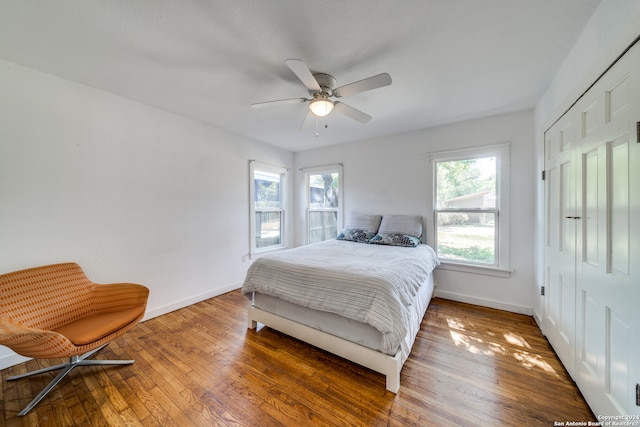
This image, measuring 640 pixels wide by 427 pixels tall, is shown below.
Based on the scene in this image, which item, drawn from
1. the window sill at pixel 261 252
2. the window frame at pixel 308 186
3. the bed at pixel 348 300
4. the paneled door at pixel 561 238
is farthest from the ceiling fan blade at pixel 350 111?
the window sill at pixel 261 252

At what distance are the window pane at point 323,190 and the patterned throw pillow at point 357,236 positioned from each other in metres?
0.87

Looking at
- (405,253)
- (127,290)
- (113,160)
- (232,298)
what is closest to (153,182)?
(113,160)

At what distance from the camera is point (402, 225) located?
129 inches

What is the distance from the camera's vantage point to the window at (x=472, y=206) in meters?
2.83

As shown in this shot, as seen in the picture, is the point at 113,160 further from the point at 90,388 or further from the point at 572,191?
the point at 572,191

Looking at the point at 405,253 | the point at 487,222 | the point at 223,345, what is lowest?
the point at 223,345

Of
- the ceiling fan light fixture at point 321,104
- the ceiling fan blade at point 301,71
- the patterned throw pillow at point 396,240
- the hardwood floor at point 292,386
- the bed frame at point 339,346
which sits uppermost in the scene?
the ceiling fan blade at point 301,71

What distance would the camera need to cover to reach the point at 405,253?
256cm

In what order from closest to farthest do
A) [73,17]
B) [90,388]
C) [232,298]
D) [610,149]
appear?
1. [610,149]
2. [73,17]
3. [90,388]
4. [232,298]

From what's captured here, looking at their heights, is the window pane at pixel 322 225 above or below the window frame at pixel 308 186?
below

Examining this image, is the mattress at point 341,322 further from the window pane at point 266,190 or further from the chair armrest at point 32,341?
the window pane at point 266,190

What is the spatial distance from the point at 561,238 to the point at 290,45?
8.49 ft

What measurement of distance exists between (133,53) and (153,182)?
1357 mm

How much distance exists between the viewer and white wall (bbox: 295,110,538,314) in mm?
2691
